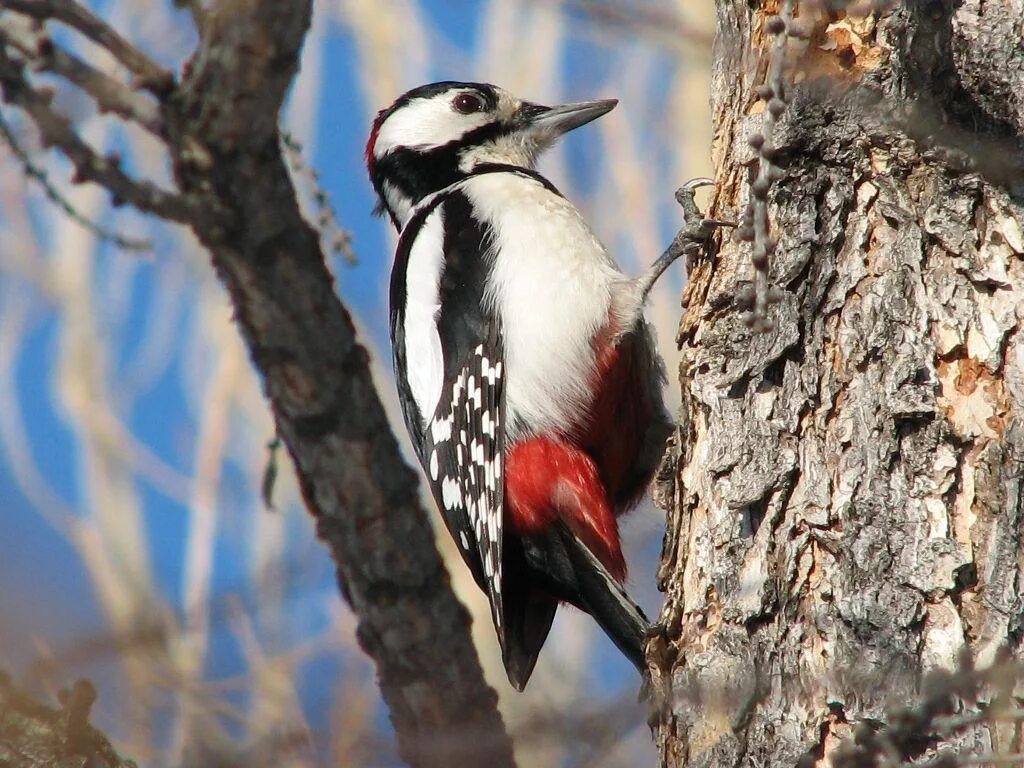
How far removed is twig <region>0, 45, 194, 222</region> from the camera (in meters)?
2.38

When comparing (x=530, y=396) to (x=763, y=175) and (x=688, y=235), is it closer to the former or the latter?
(x=688, y=235)

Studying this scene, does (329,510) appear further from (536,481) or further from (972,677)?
(972,677)

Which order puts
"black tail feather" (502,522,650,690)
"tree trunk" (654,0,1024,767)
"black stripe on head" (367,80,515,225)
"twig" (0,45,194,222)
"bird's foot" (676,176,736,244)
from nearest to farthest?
"tree trunk" (654,0,1024,767) < "twig" (0,45,194,222) < "bird's foot" (676,176,736,244) < "black tail feather" (502,522,650,690) < "black stripe on head" (367,80,515,225)

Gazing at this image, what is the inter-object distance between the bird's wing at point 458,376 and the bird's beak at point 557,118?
0.53 meters

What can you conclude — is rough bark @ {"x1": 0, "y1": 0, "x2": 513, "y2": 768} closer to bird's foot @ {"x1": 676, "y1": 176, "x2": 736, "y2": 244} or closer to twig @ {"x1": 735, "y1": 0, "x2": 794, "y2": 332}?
bird's foot @ {"x1": 676, "y1": 176, "x2": 736, "y2": 244}

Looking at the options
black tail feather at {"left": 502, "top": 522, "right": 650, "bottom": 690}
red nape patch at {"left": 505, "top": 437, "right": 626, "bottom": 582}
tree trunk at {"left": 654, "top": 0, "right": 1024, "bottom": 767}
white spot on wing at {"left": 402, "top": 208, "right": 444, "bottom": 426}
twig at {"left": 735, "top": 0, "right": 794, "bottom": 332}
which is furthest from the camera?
white spot on wing at {"left": 402, "top": 208, "right": 444, "bottom": 426}

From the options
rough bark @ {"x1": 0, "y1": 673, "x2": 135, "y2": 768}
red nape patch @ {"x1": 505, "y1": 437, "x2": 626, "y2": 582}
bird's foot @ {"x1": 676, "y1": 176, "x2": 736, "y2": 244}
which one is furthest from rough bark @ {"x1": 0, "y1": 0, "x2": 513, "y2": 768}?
bird's foot @ {"x1": 676, "y1": 176, "x2": 736, "y2": 244}

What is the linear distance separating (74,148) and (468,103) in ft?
5.69

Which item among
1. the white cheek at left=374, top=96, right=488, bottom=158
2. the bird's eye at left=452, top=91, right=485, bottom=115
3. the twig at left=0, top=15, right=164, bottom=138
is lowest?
the white cheek at left=374, top=96, right=488, bottom=158

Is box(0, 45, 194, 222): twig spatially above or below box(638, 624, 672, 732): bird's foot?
above

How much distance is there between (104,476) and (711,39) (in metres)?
3.43

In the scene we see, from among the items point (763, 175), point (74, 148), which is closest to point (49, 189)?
point (74, 148)

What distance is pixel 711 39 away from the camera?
9.12 ft

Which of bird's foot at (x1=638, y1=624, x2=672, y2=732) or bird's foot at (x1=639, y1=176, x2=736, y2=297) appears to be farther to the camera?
bird's foot at (x1=639, y1=176, x2=736, y2=297)
